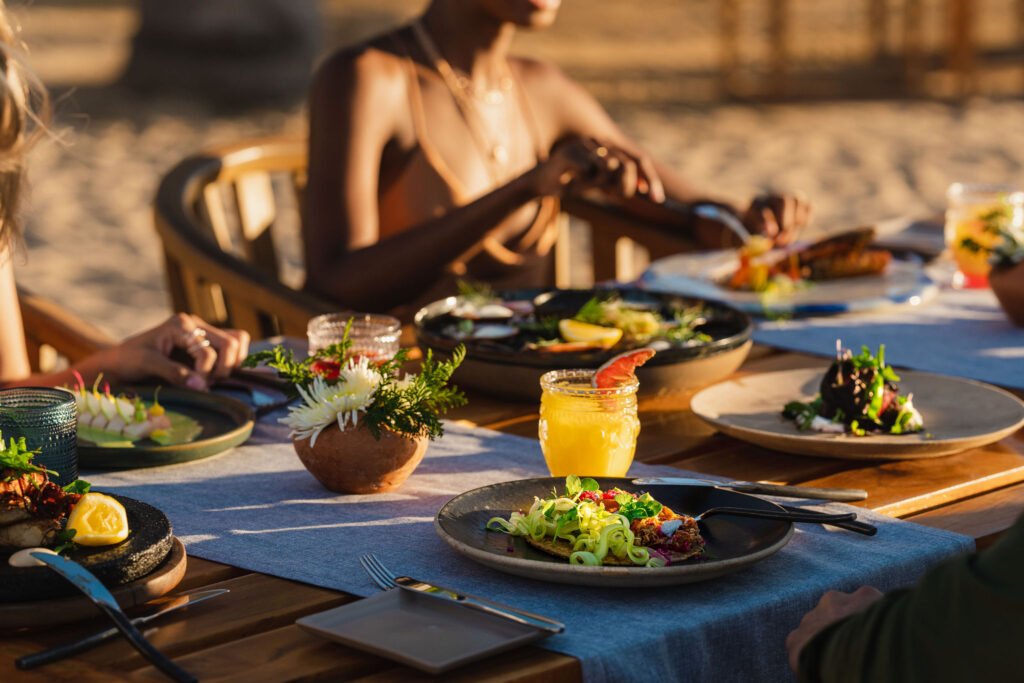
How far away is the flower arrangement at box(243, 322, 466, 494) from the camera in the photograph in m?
1.92

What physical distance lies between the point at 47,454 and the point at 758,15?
1629 cm

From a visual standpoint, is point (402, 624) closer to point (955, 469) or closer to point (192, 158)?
point (955, 469)

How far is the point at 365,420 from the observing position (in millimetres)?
1927

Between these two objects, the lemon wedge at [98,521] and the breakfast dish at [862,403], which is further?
the breakfast dish at [862,403]

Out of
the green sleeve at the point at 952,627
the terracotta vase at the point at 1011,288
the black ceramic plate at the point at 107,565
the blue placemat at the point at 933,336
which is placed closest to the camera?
the green sleeve at the point at 952,627

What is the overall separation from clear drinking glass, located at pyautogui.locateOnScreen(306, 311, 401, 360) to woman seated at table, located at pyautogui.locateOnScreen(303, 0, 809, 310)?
2.77ft

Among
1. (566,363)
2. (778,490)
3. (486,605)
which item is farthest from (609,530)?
(566,363)

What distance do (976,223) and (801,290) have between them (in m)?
0.41

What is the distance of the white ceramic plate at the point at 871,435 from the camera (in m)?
2.06

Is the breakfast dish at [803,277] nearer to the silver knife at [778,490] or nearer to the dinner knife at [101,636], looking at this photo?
the silver knife at [778,490]

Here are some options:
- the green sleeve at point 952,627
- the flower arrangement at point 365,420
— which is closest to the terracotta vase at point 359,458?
the flower arrangement at point 365,420

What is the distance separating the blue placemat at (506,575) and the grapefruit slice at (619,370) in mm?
142

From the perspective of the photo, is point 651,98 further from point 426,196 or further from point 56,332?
point 56,332

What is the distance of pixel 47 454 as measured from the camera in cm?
186
